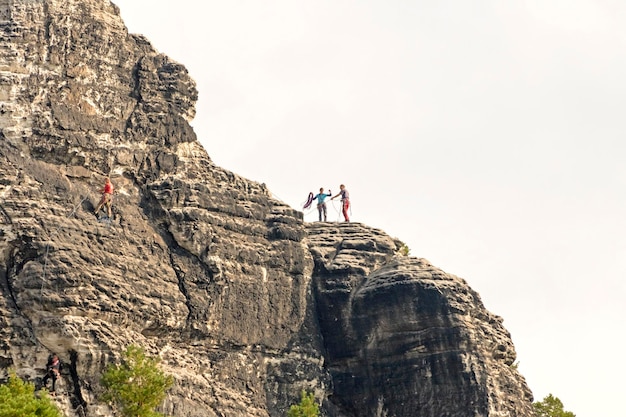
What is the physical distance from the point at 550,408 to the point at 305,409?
1121cm

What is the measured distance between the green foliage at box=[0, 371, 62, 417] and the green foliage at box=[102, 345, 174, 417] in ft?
7.62

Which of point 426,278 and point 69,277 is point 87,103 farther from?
point 426,278

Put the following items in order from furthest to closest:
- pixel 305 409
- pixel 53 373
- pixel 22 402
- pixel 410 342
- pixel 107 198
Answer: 1. pixel 410 342
2. pixel 305 409
3. pixel 107 198
4. pixel 53 373
5. pixel 22 402

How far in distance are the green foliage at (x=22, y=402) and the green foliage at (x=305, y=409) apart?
360 inches

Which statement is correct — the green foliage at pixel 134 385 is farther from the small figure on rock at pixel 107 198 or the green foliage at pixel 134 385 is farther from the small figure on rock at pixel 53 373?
the small figure on rock at pixel 107 198

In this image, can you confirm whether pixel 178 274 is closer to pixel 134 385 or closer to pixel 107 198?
pixel 107 198

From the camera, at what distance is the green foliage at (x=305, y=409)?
1849 inches

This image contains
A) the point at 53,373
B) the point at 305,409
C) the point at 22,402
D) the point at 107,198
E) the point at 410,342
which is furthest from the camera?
the point at 410,342

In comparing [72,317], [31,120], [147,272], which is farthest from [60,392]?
[31,120]

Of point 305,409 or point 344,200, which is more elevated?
point 344,200

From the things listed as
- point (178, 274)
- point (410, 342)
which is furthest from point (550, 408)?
point (178, 274)

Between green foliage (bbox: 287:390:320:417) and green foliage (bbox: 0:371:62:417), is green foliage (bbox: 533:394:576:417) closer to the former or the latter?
green foliage (bbox: 287:390:320:417)

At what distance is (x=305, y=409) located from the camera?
46969mm

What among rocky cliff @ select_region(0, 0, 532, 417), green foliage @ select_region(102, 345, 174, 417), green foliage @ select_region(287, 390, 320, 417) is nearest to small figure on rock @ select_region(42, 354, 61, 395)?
rocky cliff @ select_region(0, 0, 532, 417)
